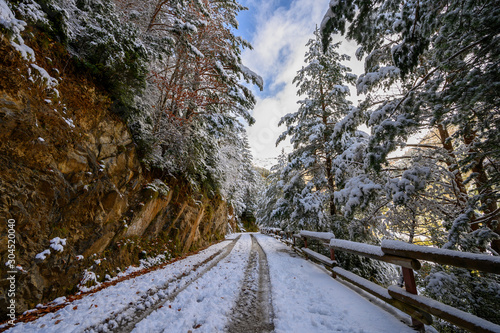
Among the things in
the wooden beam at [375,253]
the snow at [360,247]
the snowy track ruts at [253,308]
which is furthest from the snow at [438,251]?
the snowy track ruts at [253,308]

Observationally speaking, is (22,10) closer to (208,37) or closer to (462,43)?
(208,37)

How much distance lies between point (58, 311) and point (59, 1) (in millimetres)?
8240

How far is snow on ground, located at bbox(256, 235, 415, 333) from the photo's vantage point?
307 centimetres

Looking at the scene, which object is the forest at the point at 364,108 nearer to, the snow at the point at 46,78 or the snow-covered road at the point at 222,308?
the snow at the point at 46,78

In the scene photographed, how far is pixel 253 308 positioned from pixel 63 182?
18.6 ft

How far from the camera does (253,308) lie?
13.1ft

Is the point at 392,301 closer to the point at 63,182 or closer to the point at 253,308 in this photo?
the point at 253,308

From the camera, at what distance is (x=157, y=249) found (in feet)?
29.6

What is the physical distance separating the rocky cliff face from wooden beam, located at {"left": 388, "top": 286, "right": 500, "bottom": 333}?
7.16m

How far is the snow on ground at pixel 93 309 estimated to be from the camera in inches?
131

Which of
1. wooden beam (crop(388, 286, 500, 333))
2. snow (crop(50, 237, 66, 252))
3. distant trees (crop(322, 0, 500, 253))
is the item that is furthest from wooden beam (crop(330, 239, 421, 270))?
snow (crop(50, 237, 66, 252))

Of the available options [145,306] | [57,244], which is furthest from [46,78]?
[145,306]

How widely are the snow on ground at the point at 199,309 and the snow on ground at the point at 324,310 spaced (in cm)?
105

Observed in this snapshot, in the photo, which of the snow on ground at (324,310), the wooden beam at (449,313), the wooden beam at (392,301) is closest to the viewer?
the wooden beam at (449,313)
